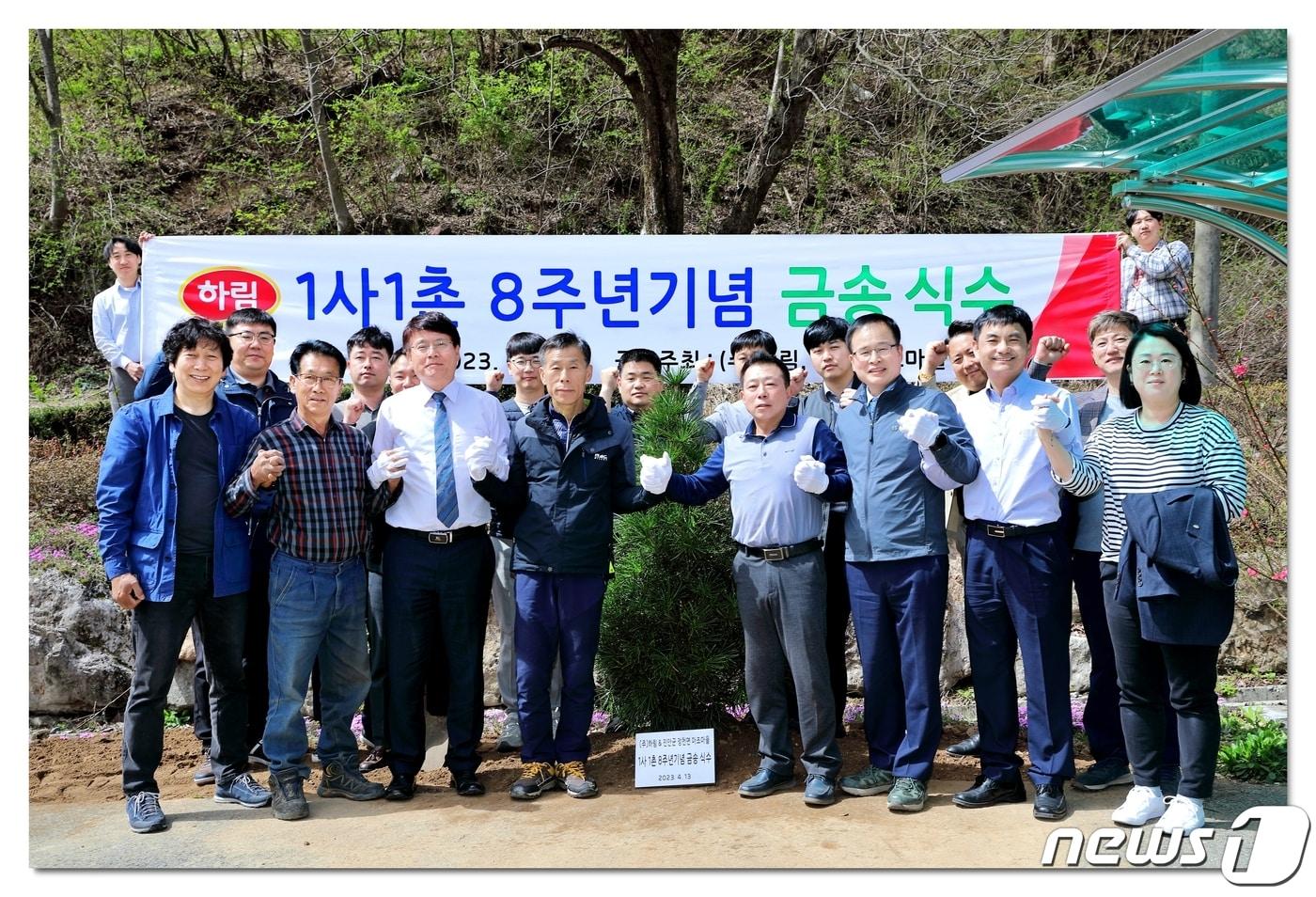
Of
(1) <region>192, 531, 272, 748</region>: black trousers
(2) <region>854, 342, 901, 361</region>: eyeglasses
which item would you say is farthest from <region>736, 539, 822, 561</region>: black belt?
(1) <region>192, 531, 272, 748</region>: black trousers

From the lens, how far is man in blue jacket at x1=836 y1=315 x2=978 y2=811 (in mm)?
4379

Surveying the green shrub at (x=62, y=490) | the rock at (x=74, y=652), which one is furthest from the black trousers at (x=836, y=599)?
the green shrub at (x=62, y=490)

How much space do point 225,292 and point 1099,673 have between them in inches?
200

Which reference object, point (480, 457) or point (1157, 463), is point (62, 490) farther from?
Result: point (1157, 463)

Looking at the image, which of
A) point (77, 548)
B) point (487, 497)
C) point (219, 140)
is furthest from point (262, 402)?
point (219, 140)

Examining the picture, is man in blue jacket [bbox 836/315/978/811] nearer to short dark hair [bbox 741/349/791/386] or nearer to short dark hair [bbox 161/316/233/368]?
short dark hair [bbox 741/349/791/386]

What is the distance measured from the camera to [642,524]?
16.5ft

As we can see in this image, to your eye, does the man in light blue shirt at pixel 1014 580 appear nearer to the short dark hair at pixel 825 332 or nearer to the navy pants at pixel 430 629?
the short dark hair at pixel 825 332

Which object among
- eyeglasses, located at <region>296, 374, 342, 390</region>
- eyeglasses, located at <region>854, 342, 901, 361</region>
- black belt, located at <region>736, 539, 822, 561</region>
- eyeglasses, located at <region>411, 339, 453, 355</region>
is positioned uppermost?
eyeglasses, located at <region>411, 339, 453, 355</region>

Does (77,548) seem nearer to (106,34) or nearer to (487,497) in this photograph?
(487,497)

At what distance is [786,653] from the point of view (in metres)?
4.60

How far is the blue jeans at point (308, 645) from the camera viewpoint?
14.4ft

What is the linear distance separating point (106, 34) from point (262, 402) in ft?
39.6

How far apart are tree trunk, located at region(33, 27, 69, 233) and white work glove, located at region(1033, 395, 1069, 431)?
11720 millimetres
